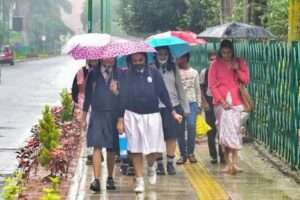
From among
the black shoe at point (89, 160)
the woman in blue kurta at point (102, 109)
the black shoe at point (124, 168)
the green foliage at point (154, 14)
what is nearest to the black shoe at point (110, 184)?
the woman in blue kurta at point (102, 109)

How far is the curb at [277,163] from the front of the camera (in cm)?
1021

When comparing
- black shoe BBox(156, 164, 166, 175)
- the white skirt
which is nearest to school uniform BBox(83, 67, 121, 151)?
the white skirt

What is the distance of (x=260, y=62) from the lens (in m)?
13.2

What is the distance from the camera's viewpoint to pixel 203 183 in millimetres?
9953

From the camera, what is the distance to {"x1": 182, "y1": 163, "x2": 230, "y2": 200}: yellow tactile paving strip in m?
9.02

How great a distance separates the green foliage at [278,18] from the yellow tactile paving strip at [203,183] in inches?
176

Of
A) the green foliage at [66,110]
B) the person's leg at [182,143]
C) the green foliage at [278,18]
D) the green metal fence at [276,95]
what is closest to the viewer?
the green metal fence at [276,95]

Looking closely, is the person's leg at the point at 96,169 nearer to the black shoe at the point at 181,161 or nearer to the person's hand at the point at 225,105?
the person's hand at the point at 225,105

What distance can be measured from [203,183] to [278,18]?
242 inches

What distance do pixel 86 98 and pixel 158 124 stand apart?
0.89m

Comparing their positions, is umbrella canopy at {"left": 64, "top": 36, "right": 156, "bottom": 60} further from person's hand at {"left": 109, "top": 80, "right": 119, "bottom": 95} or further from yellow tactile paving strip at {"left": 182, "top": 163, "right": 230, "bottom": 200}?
yellow tactile paving strip at {"left": 182, "top": 163, "right": 230, "bottom": 200}

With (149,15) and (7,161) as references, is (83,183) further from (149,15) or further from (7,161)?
(149,15)

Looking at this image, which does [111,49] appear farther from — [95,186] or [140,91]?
[95,186]

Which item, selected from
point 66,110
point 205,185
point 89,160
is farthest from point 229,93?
point 66,110
